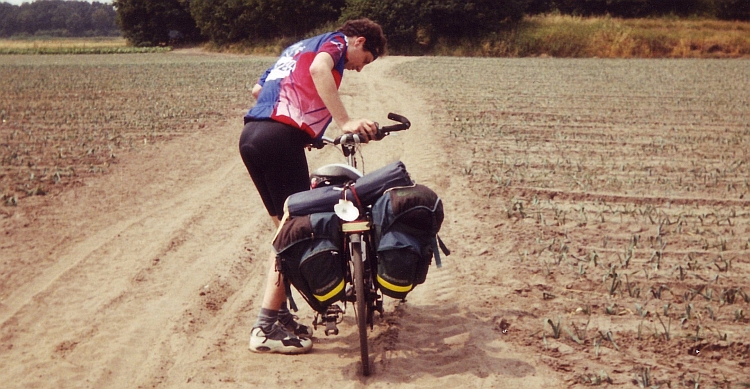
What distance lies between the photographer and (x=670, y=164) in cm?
930

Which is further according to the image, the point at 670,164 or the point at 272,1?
the point at 272,1

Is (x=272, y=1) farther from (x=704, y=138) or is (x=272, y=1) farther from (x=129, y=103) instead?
(x=704, y=138)

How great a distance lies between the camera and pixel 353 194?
3.91 m

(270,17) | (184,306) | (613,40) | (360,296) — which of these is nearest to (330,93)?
(360,296)

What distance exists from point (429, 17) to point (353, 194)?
46.9 m

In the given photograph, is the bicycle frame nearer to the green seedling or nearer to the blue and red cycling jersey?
the blue and red cycling jersey

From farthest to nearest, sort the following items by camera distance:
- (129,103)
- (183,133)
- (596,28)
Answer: (596,28)
(129,103)
(183,133)

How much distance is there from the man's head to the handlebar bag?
0.67m

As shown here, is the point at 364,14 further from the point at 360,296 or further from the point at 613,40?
the point at 360,296

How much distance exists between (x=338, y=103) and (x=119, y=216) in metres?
3.98

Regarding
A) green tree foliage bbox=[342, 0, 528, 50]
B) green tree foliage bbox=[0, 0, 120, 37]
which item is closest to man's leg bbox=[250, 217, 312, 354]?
green tree foliage bbox=[342, 0, 528, 50]

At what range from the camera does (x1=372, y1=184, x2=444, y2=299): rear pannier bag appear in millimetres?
3768

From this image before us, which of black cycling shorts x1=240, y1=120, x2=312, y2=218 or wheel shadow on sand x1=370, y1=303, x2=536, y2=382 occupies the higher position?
black cycling shorts x1=240, y1=120, x2=312, y2=218

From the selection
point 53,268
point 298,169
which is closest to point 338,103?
point 298,169
